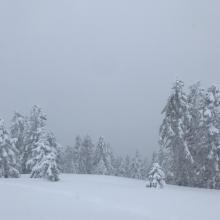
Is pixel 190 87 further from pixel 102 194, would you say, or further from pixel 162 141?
pixel 102 194

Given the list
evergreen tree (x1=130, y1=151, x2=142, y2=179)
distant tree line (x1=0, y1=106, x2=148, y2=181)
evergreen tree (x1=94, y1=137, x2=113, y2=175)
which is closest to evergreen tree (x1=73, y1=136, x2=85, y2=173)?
distant tree line (x1=0, y1=106, x2=148, y2=181)

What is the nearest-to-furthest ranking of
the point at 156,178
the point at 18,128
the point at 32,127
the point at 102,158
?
→ the point at 156,178
the point at 32,127
the point at 18,128
the point at 102,158

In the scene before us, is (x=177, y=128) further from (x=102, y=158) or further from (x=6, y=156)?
(x=102, y=158)

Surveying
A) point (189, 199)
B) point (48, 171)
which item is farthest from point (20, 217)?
point (48, 171)

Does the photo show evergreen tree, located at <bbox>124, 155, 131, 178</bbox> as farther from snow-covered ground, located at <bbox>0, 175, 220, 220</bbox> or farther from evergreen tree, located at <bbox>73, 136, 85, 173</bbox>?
snow-covered ground, located at <bbox>0, 175, 220, 220</bbox>

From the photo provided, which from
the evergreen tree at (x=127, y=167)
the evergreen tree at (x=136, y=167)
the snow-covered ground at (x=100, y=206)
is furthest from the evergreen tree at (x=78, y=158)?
the snow-covered ground at (x=100, y=206)

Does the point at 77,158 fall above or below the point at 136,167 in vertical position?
above

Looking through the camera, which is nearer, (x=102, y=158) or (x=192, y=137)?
(x=192, y=137)

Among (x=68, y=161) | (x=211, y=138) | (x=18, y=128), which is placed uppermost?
(x=18, y=128)

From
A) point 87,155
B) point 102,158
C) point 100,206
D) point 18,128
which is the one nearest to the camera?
point 100,206

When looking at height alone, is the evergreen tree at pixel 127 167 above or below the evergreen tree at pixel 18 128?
below

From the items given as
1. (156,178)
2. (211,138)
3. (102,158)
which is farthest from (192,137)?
(102,158)

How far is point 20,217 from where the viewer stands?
16.1 metres

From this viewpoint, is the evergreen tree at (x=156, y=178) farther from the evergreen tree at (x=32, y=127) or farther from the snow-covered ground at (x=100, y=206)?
the evergreen tree at (x=32, y=127)
